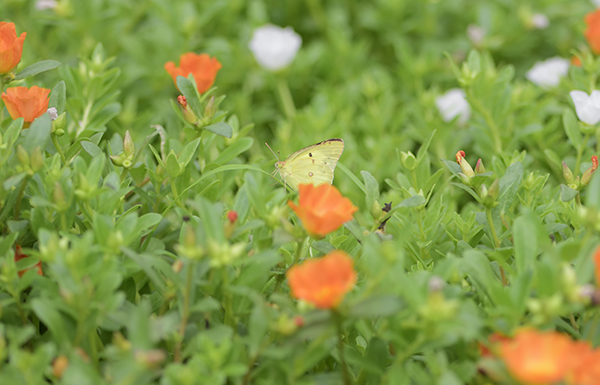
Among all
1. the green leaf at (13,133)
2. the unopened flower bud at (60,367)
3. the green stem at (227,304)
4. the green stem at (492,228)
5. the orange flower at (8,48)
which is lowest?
the green stem at (492,228)

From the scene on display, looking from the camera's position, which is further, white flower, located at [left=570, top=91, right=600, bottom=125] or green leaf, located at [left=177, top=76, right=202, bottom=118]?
white flower, located at [left=570, top=91, right=600, bottom=125]

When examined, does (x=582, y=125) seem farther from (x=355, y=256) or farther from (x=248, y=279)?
(x=248, y=279)

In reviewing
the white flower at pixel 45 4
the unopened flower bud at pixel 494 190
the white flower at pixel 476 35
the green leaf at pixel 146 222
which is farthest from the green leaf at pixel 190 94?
the white flower at pixel 476 35

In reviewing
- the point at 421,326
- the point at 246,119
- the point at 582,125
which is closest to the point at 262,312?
the point at 421,326

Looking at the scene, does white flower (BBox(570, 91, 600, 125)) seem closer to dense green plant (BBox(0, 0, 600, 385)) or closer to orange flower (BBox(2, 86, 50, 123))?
dense green plant (BBox(0, 0, 600, 385))

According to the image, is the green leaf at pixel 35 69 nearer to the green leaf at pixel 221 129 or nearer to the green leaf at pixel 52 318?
the green leaf at pixel 221 129

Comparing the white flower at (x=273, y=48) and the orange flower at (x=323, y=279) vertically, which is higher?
the orange flower at (x=323, y=279)

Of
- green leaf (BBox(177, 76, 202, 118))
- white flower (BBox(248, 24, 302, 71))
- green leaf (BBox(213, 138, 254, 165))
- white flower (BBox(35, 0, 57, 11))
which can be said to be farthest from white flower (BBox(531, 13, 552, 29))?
white flower (BBox(35, 0, 57, 11))
